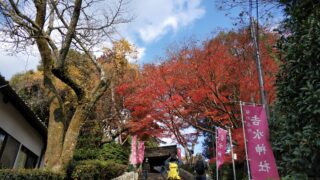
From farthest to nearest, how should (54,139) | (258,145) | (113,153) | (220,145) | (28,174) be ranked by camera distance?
(113,153) → (220,145) → (54,139) → (258,145) → (28,174)

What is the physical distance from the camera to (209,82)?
588 inches

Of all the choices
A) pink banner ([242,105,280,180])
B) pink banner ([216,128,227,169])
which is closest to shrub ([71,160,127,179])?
pink banner ([216,128,227,169])

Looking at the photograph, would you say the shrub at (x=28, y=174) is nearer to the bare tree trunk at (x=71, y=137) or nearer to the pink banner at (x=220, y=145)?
the bare tree trunk at (x=71, y=137)

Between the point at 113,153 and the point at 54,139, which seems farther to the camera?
the point at 113,153

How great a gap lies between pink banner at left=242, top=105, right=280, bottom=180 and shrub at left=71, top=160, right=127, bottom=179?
553 cm

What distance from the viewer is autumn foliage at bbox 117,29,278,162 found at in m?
14.8

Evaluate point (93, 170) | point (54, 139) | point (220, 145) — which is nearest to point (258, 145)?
point (54, 139)

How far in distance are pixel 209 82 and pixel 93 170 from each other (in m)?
7.25

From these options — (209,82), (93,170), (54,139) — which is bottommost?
(93,170)

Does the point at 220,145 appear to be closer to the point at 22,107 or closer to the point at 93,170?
the point at 93,170

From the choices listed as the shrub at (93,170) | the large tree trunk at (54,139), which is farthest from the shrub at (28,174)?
the shrub at (93,170)

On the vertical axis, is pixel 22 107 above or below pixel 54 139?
above

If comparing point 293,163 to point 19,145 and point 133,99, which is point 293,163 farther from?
point 133,99

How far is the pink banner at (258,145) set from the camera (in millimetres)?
6711
